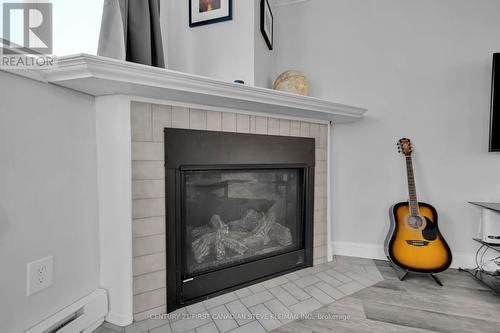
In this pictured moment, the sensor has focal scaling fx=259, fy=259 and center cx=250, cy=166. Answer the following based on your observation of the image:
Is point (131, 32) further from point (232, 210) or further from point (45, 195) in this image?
point (232, 210)

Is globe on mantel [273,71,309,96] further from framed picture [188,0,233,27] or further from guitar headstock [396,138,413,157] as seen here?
guitar headstock [396,138,413,157]

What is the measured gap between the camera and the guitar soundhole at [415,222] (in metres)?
1.70

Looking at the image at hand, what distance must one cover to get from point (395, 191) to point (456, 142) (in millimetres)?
517

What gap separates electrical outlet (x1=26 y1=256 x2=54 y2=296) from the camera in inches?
37.4

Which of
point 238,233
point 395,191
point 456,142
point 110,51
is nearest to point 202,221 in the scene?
point 238,233

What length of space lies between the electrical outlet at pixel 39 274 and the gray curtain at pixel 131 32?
91 centimetres

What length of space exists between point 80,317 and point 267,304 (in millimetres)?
866

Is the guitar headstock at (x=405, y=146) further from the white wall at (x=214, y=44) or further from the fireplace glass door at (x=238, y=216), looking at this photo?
the white wall at (x=214, y=44)

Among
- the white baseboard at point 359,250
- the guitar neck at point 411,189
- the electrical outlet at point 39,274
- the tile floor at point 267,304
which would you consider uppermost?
the guitar neck at point 411,189

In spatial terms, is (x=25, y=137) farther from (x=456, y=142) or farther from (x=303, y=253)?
(x=456, y=142)

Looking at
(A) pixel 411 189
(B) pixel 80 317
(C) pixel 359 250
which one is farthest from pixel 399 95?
(B) pixel 80 317

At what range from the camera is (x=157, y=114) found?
4.08 feet

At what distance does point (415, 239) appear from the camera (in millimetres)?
1666

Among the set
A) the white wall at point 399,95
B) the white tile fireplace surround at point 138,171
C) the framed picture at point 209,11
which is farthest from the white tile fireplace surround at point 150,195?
the white wall at point 399,95
